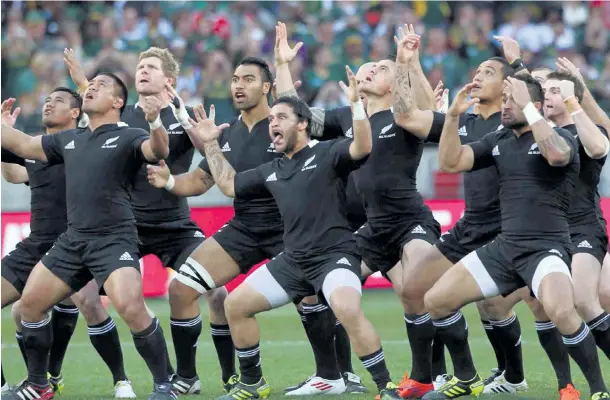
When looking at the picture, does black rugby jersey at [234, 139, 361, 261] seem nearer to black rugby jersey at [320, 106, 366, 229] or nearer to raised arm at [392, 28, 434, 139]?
raised arm at [392, 28, 434, 139]

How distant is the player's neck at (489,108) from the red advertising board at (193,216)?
551 cm

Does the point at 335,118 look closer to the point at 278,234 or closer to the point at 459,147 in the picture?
the point at 278,234

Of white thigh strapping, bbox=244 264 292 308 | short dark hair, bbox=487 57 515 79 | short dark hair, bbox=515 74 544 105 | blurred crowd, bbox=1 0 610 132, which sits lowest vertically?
white thigh strapping, bbox=244 264 292 308

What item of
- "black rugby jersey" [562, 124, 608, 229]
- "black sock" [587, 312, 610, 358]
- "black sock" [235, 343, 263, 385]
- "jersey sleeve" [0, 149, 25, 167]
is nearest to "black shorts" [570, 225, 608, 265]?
"black rugby jersey" [562, 124, 608, 229]

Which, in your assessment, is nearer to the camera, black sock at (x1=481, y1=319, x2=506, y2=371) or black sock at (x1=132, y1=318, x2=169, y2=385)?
black sock at (x1=132, y1=318, x2=169, y2=385)

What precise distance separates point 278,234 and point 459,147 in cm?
178

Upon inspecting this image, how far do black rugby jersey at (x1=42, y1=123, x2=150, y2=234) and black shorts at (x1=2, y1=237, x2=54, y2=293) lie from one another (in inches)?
26.6

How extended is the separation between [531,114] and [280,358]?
4204 mm

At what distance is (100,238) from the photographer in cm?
851

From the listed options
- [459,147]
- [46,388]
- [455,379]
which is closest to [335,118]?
[459,147]

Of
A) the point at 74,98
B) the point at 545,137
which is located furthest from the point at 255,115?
the point at 545,137

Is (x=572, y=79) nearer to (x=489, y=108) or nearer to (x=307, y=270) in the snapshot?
(x=489, y=108)

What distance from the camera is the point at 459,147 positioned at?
8.16 metres

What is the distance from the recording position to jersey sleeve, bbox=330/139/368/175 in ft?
27.3
